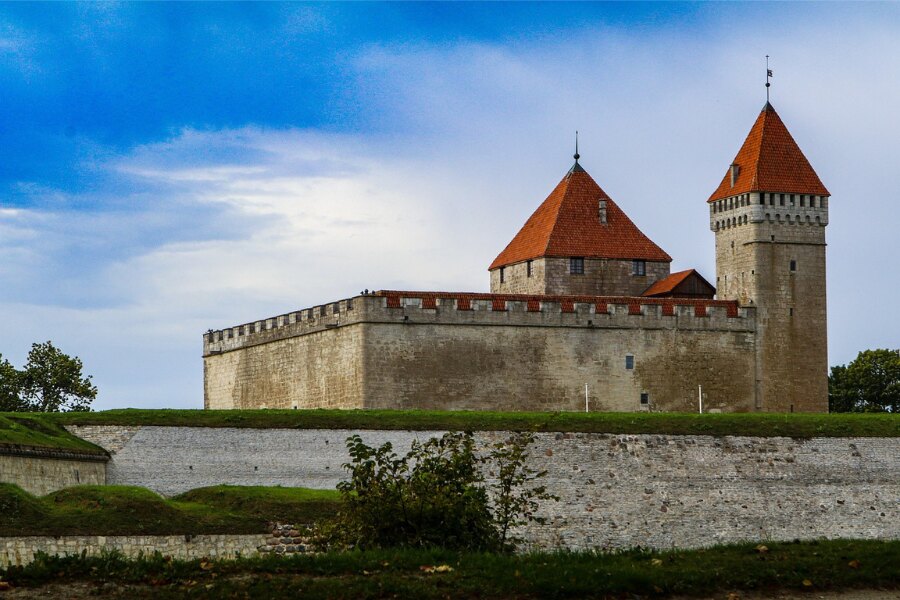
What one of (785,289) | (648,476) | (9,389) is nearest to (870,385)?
(785,289)

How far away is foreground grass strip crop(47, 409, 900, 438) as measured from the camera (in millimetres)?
43562

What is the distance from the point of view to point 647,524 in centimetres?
4256

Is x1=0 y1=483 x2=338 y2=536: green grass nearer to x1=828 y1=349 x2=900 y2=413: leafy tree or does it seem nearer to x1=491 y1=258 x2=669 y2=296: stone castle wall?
x1=491 y1=258 x2=669 y2=296: stone castle wall

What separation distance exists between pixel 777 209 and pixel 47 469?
1088 inches

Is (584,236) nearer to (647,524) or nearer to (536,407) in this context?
(536,407)

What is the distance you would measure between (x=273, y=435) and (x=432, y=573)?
2247 cm

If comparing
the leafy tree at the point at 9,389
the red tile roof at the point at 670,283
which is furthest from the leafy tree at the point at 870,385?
the leafy tree at the point at 9,389

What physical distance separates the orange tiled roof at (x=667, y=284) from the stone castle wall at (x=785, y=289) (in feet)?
5.96

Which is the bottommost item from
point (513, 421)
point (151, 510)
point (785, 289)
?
point (151, 510)

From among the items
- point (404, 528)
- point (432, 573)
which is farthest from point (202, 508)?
point (432, 573)

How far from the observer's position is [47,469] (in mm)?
39594

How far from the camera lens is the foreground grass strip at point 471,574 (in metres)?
20.8

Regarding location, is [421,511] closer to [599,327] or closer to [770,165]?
[599,327]

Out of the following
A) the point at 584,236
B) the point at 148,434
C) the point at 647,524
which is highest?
the point at 584,236
